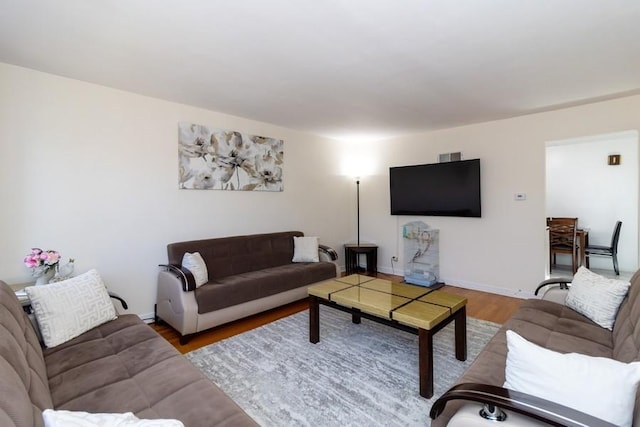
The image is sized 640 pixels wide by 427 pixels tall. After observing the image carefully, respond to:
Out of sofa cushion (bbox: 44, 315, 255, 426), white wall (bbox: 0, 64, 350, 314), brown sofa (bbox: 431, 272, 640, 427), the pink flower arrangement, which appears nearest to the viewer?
brown sofa (bbox: 431, 272, 640, 427)

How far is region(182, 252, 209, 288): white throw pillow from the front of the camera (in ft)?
10.2

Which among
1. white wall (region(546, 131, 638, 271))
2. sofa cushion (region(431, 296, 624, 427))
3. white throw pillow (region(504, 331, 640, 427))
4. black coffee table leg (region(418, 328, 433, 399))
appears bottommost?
black coffee table leg (region(418, 328, 433, 399))

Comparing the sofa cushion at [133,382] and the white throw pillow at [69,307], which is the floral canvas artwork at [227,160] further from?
the sofa cushion at [133,382]

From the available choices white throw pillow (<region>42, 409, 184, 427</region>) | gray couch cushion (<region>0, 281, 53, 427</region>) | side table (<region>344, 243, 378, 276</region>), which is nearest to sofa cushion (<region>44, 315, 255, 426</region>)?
gray couch cushion (<region>0, 281, 53, 427</region>)

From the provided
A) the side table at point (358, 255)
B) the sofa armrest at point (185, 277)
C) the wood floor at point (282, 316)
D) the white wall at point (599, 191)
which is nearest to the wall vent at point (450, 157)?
the side table at point (358, 255)

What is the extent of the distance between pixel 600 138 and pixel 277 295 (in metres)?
4.31

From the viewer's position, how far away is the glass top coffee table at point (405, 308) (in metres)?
2.04

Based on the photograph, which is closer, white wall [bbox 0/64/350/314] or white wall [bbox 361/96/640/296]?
white wall [bbox 0/64/350/314]

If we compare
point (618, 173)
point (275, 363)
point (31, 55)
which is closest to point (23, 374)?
point (275, 363)

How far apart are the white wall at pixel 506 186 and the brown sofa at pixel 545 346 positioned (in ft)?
5.08

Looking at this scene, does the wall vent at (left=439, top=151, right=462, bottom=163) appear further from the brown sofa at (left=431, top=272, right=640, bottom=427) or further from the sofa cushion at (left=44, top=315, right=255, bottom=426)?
the sofa cushion at (left=44, top=315, right=255, bottom=426)

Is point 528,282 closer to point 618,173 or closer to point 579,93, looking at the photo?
point 579,93

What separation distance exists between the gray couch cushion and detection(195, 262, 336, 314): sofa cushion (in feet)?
4.42

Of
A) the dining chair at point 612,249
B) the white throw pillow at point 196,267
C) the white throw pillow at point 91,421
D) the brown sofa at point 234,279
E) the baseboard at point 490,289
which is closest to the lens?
the white throw pillow at point 91,421
